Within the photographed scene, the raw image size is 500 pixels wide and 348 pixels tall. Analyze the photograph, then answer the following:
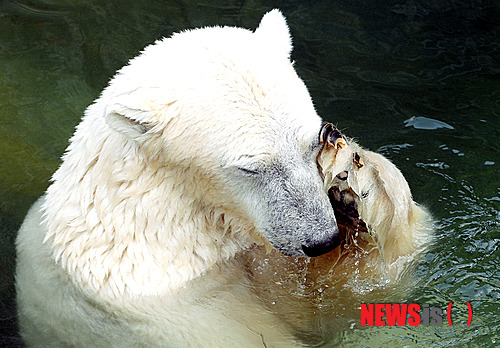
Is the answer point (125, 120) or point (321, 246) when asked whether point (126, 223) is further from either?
point (321, 246)

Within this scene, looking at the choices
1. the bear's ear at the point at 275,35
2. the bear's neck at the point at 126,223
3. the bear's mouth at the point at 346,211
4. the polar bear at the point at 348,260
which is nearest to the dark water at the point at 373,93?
the polar bear at the point at 348,260

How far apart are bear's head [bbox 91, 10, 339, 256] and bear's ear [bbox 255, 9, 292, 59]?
121 millimetres

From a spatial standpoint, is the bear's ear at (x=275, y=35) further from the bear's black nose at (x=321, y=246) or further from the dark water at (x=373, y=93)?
the dark water at (x=373, y=93)

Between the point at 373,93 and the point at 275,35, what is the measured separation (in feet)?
7.52

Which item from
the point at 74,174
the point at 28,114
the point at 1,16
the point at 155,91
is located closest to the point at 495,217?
the point at 155,91

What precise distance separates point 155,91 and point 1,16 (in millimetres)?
3971

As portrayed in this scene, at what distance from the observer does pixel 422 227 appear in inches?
152

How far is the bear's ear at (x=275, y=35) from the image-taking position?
3.25 metres

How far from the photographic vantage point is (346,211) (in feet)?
11.4

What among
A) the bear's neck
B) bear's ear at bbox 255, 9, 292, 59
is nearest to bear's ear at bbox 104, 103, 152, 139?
the bear's neck

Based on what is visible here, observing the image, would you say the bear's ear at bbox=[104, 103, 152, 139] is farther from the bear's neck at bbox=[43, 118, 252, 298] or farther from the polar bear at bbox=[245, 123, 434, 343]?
the polar bear at bbox=[245, 123, 434, 343]

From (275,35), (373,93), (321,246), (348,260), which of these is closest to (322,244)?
(321,246)

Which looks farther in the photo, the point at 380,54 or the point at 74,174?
the point at 380,54

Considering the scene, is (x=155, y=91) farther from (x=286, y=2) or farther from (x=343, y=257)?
(x=286, y=2)
